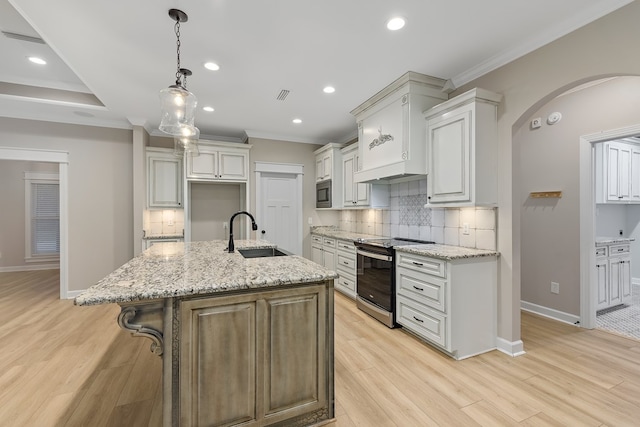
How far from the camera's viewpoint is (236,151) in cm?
458

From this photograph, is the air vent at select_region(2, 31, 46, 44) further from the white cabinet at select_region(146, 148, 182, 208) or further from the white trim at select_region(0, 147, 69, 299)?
the white trim at select_region(0, 147, 69, 299)

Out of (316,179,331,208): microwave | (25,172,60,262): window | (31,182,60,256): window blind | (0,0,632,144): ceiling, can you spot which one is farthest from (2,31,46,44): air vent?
(31,182,60,256): window blind

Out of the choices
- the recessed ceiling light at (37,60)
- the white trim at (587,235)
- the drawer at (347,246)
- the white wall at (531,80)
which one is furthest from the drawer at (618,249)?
the recessed ceiling light at (37,60)

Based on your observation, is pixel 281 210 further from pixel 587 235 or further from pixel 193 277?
pixel 587 235

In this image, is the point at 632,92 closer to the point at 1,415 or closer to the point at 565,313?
the point at 565,313

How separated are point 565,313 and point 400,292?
2.01 m

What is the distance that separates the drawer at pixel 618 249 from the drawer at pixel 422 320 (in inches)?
110

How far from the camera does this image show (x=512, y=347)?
244 cm

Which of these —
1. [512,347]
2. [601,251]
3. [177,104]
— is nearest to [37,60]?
[177,104]

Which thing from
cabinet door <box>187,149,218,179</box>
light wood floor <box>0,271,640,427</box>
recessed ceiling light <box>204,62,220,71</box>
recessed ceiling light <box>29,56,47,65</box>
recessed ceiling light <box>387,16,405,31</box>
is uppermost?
recessed ceiling light <box>29,56,47,65</box>

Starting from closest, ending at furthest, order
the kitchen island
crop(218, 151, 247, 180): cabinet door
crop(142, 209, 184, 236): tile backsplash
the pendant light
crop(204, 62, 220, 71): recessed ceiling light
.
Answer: the kitchen island, the pendant light, crop(204, 62, 220, 71): recessed ceiling light, crop(218, 151, 247, 180): cabinet door, crop(142, 209, 184, 236): tile backsplash

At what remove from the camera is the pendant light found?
198 cm

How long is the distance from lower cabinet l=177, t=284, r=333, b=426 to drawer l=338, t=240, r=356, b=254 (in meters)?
2.24

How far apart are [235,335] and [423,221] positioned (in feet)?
9.03
